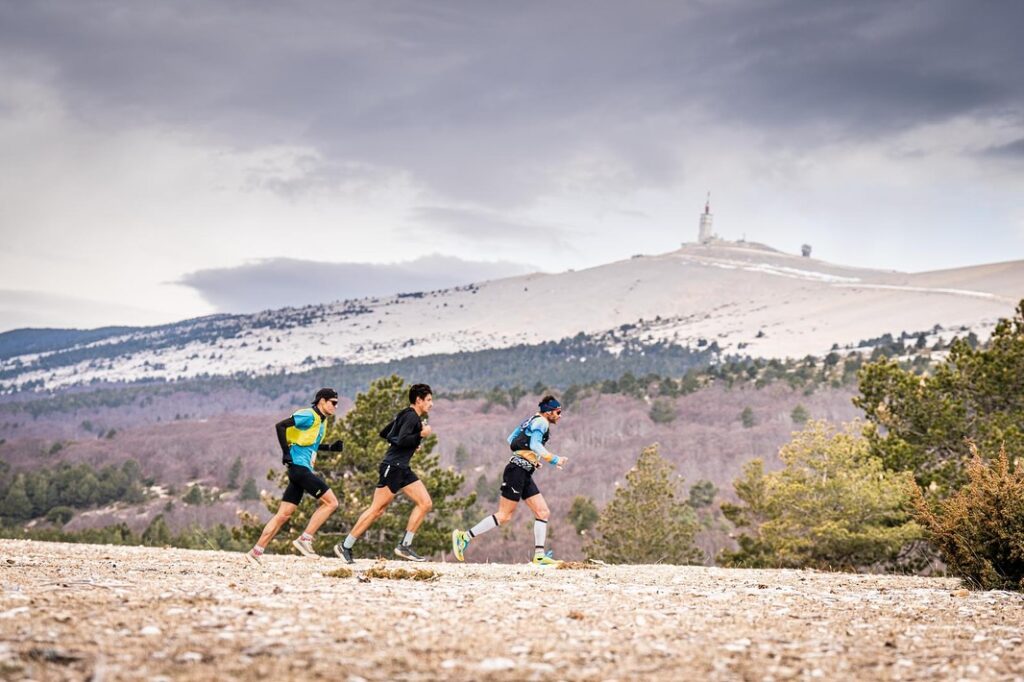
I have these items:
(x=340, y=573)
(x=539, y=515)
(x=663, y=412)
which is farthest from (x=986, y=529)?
(x=663, y=412)

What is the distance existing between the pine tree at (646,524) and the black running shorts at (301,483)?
30736 mm

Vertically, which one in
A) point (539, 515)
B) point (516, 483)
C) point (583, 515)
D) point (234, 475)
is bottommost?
point (234, 475)

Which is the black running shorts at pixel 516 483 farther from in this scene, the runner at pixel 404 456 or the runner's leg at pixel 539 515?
the runner at pixel 404 456

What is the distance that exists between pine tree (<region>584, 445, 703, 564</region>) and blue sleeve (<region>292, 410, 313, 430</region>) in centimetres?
3105

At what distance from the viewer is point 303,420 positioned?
12047 millimetres

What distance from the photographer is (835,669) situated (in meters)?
6.16

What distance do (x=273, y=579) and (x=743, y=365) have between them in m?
132

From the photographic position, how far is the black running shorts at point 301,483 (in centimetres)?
1214

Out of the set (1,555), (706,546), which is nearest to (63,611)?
(1,555)

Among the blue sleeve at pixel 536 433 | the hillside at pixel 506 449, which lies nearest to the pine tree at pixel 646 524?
the hillside at pixel 506 449

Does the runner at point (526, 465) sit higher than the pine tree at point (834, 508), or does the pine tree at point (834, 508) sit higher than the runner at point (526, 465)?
the runner at point (526, 465)

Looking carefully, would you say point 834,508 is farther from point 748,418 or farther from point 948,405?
point 748,418

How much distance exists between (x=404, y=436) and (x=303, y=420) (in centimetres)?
134

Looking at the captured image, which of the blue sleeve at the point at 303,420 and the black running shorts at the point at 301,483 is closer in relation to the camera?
the blue sleeve at the point at 303,420
